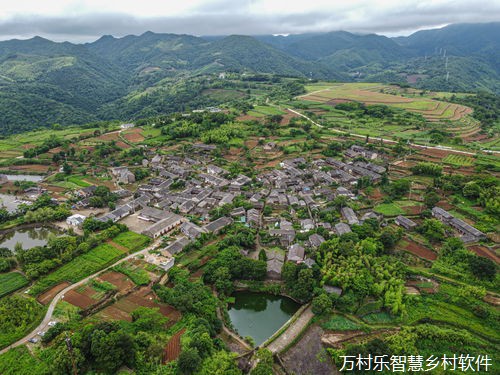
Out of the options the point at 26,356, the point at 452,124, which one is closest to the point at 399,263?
the point at 26,356

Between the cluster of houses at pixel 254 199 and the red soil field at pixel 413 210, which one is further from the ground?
the cluster of houses at pixel 254 199

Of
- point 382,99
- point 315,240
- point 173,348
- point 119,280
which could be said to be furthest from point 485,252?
point 382,99

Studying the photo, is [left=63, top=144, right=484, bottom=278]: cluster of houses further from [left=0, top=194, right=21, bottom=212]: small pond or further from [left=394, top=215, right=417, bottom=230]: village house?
[left=0, top=194, right=21, bottom=212]: small pond

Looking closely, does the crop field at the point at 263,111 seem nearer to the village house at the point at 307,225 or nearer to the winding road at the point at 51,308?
the village house at the point at 307,225

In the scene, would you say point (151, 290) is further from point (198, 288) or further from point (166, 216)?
point (166, 216)

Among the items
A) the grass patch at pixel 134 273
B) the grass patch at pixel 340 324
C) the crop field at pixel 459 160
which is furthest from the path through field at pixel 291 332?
the crop field at pixel 459 160

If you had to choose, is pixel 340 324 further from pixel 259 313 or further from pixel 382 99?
pixel 382 99
